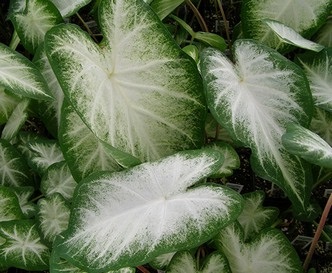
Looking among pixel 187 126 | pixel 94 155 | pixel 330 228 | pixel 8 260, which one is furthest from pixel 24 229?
pixel 330 228

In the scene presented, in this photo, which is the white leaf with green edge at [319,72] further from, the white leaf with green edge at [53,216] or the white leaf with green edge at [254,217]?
the white leaf with green edge at [53,216]

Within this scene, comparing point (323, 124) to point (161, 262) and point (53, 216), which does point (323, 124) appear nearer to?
point (161, 262)

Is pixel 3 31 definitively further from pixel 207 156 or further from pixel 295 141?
pixel 295 141

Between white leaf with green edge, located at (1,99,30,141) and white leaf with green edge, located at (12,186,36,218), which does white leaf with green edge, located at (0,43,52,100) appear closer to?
white leaf with green edge, located at (1,99,30,141)

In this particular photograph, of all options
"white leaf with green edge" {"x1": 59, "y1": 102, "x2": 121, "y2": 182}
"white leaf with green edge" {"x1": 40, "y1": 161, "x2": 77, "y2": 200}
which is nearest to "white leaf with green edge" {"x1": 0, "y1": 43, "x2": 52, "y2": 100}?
"white leaf with green edge" {"x1": 59, "y1": 102, "x2": 121, "y2": 182}

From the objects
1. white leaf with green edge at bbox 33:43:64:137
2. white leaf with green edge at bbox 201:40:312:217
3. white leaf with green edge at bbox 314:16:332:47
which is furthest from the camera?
white leaf with green edge at bbox 314:16:332:47
